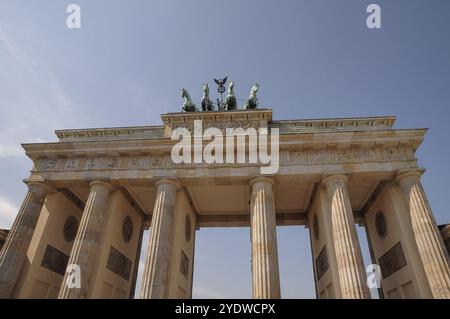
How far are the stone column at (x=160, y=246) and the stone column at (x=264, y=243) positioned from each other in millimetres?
4476

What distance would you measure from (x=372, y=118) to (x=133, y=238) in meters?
19.0

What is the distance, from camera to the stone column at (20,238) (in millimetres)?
14586

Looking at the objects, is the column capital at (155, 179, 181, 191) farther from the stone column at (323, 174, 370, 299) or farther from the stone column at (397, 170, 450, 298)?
the stone column at (397, 170, 450, 298)

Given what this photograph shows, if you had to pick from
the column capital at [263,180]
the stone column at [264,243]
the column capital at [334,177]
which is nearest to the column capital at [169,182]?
the stone column at [264,243]

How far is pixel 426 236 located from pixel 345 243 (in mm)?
4002

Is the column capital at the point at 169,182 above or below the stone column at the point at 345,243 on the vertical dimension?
above

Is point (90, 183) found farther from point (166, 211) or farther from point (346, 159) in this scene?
point (346, 159)

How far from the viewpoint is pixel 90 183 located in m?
16.9

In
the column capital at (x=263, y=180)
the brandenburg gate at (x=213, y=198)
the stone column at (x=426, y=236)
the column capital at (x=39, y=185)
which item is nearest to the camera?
the stone column at (x=426, y=236)

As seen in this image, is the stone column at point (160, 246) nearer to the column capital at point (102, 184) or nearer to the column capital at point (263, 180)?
the column capital at point (102, 184)
